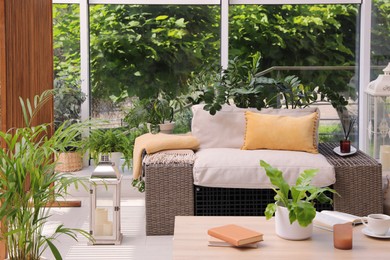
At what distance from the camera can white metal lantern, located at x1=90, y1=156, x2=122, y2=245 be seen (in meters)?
4.92

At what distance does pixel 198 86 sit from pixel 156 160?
72.7 inches

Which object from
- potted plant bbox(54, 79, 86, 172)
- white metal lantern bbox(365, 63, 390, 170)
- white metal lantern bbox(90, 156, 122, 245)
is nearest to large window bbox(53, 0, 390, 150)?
potted plant bbox(54, 79, 86, 172)

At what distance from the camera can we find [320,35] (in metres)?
7.12

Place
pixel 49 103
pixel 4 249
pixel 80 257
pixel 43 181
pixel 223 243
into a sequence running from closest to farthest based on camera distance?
pixel 223 243, pixel 43 181, pixel 4 249, pixel 80 257, pixel 49 103

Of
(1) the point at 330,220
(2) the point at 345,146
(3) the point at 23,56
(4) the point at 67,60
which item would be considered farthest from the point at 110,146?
(1) the point at 330,220

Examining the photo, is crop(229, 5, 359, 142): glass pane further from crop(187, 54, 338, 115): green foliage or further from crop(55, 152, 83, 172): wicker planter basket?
crop(55, 152, 83, 172): wicker planter basket

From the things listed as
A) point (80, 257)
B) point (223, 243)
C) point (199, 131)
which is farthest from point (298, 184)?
point (199, 131)

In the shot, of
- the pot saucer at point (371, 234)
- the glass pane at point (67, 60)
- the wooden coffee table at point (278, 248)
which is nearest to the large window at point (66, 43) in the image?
the glass pane at point (67, 60)

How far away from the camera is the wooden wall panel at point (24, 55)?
4.52m

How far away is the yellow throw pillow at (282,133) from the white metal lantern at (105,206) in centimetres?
109

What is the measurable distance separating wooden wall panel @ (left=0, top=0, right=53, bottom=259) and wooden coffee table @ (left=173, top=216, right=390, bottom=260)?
135cm

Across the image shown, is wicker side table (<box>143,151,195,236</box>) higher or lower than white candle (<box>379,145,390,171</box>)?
lower

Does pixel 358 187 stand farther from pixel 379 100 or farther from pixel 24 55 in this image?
pixel 24 55

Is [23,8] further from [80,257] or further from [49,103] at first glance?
[80,257]
